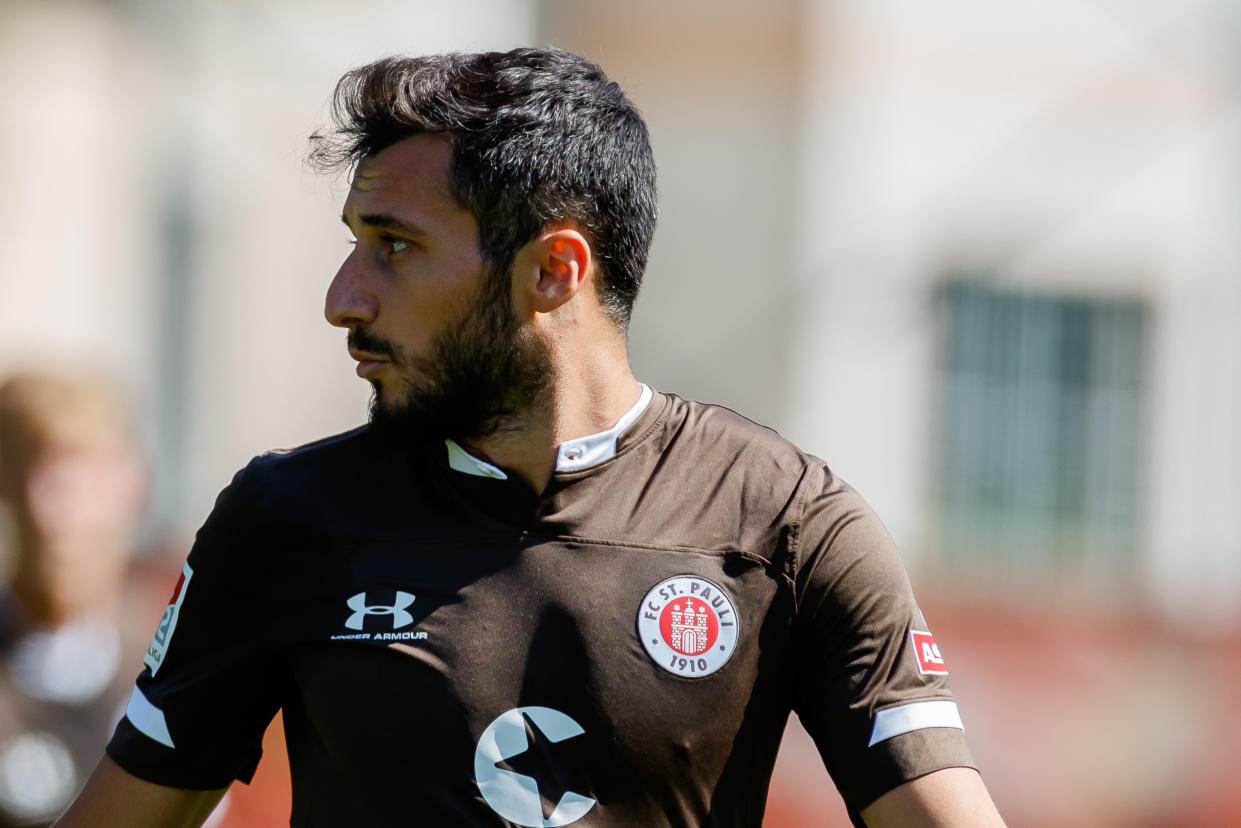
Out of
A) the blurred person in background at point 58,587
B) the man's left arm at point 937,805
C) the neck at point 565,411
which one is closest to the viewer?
the man's left arm at point 937,805

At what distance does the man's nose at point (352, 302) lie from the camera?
2.24 m

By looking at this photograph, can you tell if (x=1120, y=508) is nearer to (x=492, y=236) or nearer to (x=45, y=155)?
(x=45, y=155)

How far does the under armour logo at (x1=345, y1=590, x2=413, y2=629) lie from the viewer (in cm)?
218

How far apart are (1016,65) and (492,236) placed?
308 inches

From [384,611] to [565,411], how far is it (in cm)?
41

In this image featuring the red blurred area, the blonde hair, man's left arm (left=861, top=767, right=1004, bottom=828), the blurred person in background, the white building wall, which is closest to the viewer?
man's left arm (left=861, top=767, right=1004, bottom=828)

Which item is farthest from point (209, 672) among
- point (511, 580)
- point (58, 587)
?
point (58, 587)

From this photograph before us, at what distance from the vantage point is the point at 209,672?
222 cm

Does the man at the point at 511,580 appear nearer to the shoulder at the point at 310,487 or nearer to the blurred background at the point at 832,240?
the shoulder at the point at 310,487

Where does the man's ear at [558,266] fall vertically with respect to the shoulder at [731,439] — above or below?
above

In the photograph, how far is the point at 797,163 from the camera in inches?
368

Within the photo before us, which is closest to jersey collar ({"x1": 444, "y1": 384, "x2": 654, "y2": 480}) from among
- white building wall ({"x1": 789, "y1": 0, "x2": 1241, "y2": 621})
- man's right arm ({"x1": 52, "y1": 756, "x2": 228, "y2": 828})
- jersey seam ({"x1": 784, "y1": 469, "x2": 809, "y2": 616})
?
jersey seam ({"x1": 784, "y1": 469, "x2": 809, "y2": 616})

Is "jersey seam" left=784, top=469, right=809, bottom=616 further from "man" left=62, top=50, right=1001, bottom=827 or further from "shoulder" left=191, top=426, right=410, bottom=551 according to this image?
"shoulder" left=191, top=426, right=410, bottom=551

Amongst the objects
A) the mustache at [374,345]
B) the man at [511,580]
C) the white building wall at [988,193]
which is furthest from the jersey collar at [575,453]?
the white building wall at [988,193]
